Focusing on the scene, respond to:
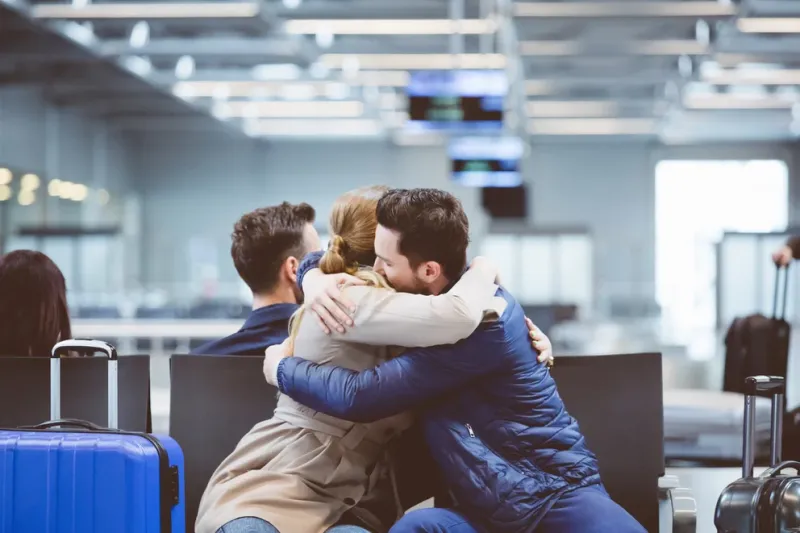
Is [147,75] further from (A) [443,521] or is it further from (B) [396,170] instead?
(A) [443,521]

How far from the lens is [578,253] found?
61.5 feet

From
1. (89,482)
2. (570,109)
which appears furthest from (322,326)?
(570,109)

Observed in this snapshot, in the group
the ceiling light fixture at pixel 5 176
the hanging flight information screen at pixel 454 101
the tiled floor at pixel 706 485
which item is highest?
the hanging flight information screen at pixel 454 101

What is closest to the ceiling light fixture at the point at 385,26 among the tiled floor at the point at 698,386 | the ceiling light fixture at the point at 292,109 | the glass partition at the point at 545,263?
the ceiling light fixture at the point at 292,109

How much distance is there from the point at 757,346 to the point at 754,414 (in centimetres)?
170

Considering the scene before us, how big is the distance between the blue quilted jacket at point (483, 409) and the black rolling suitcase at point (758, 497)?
0.32 metres

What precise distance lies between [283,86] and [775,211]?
1133 centimetres

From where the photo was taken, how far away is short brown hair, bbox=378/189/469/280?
78.4 inches

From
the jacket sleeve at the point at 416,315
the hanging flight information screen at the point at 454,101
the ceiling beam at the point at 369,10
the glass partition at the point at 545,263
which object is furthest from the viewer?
the glass partition at the point at 545,263

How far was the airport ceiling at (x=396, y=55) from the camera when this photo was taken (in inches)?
357

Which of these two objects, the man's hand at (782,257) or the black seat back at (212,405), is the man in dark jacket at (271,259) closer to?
the black seat back at (212,405)

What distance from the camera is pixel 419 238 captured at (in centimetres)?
201

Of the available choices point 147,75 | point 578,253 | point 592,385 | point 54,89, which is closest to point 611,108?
point 578,253

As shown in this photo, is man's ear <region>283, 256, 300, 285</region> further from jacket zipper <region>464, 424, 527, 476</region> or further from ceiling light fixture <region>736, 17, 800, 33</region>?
ceiling light fixture <region>736, 17, 800, 33</region>
